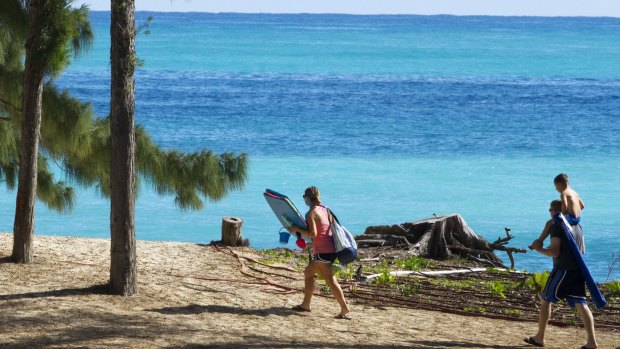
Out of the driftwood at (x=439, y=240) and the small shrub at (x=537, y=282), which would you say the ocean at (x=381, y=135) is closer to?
the driftwood at (x=439, y=240)

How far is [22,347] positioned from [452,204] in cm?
2269

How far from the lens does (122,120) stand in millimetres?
9820

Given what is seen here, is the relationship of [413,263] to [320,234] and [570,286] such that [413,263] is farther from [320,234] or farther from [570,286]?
[570,286]

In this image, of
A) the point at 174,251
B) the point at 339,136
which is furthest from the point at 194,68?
the point at 174,251

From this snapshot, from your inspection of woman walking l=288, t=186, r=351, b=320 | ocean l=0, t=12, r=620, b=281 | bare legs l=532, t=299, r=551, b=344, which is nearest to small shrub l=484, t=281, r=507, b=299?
bare legs l=532, t=299, r=551, b=344

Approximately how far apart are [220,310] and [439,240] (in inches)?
233

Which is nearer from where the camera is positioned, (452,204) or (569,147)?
(452,204)

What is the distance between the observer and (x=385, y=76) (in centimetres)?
6725

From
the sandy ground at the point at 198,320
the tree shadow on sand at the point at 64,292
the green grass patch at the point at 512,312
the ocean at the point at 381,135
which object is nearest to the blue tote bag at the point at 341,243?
the sandy ground at the point at 198,320

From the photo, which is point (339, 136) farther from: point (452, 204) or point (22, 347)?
point (22, 347)

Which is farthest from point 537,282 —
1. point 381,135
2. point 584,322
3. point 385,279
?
point 381,135

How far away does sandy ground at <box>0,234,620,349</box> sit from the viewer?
8.58 m

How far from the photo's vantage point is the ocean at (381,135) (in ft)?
92.2

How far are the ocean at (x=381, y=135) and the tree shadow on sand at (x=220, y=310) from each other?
5.13 metres
